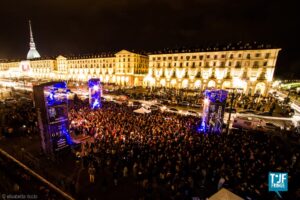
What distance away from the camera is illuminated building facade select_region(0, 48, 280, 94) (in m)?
39.1

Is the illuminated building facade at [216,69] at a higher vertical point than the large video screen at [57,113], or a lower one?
higher

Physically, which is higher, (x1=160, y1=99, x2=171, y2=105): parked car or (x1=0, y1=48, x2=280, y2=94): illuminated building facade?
(x1=0, y1=48, x2=280, y2=94): illuminated building facade

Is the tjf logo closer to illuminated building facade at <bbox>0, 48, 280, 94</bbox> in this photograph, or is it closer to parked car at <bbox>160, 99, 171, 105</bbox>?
illuminated building facade at <bbox>0, 48, 280, 94</bbox>

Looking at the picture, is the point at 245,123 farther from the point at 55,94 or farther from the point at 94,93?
the point at 94,93

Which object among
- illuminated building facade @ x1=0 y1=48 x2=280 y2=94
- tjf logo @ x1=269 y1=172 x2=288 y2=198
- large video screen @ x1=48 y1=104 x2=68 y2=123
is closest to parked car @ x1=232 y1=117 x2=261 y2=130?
illuminated building facade @ x1=0 y1=48 x2=280 y2=94

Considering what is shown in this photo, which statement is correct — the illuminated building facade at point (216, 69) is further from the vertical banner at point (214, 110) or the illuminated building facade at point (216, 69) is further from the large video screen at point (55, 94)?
the large video screen at point (55, 94)

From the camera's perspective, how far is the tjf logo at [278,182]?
662cm

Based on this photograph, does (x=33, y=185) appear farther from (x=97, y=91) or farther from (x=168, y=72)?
(x=168, y=72)

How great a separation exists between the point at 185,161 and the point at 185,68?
43745 millimetres

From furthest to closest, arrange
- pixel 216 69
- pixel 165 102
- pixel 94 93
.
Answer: pixel 216 69
pixel 165 102
pixel 94 93

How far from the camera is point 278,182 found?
6.75 meters

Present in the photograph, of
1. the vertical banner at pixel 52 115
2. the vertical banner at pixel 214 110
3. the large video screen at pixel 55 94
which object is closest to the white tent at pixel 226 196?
the vertical banner at pixel 214 110

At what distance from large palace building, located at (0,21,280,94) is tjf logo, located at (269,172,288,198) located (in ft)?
59.3

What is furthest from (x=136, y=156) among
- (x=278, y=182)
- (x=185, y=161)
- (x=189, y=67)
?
(x=189, y=67)
